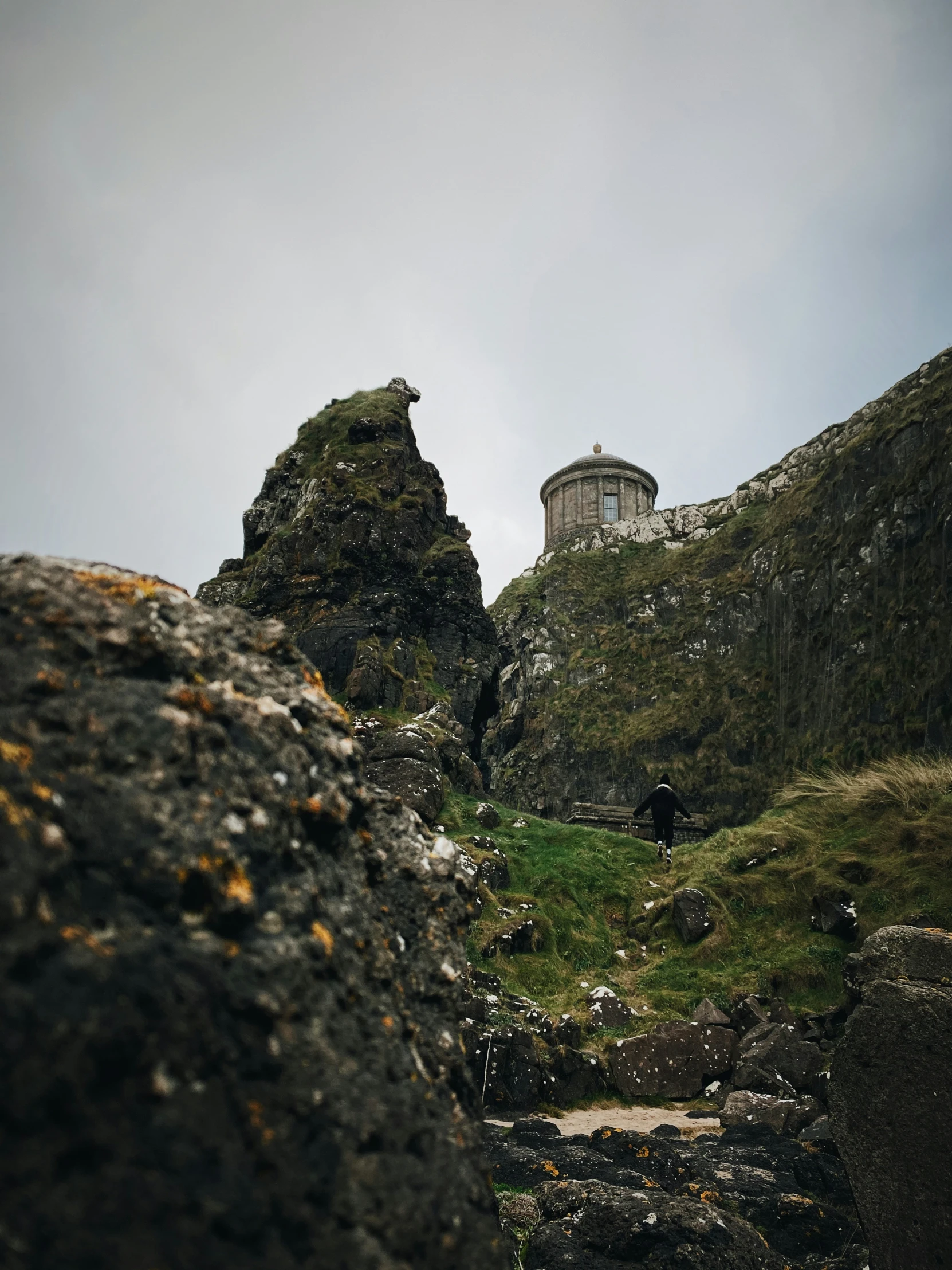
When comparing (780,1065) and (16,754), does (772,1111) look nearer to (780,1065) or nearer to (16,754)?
(780,1065)

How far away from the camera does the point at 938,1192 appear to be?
4371 millimetres

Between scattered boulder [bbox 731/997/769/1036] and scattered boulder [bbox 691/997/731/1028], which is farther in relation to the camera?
scattered boulder [bbox 691/997/731/1028]

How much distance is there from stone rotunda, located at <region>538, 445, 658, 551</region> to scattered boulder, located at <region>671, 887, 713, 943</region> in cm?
3913

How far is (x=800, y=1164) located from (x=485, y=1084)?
4512 millimetres

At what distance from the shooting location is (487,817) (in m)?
19.9

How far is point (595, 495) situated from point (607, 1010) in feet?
148

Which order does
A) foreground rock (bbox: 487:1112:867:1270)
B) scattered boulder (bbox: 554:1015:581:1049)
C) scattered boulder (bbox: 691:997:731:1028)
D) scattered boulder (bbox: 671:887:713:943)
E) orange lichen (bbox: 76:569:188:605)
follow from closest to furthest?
orange lichen (bbox: 76:569:188:605)
foreground rock (bbox: 487:1112:867:1270)
scattered boulder (bbox: 554:1015:581:1049)
scattered boulder (bbox: 691:997:731:1028)
scattered boulder (bbox: 671:887:713:943)

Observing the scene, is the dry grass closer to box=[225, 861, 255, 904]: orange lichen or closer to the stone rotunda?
box=[225, 861, 255, 904]: orange lichen

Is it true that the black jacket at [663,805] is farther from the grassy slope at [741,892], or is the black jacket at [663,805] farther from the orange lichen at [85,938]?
the orange lichen at [85,938]

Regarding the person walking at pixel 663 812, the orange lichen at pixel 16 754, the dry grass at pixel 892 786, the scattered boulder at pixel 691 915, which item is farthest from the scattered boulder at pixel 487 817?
the orange lichen at pixel 16 754

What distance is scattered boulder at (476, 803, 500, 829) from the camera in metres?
19.8

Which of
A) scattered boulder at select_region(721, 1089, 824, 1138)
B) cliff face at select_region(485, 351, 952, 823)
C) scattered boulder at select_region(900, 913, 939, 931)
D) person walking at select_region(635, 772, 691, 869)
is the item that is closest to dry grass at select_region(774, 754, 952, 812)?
person walking at select_region(635, 772, 691, 869)

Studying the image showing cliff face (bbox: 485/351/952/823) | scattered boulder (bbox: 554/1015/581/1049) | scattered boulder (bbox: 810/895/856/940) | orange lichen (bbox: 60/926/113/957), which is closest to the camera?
orange lichen (bbox: 60/926/113/957)

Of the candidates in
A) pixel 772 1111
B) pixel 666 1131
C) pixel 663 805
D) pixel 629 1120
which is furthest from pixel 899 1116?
pixel 663 805
